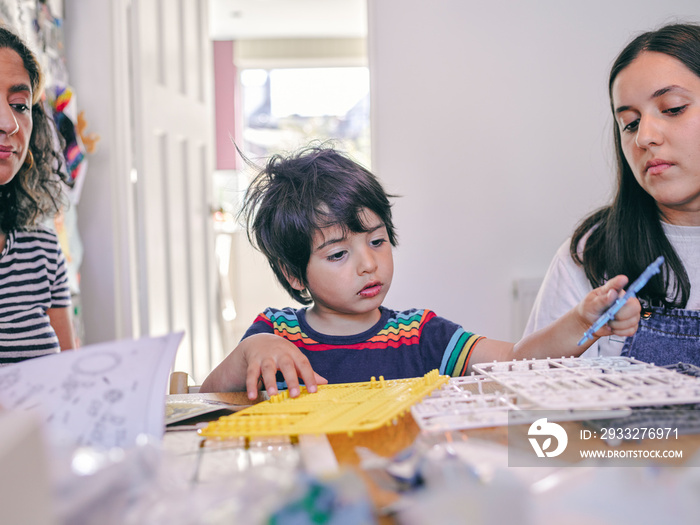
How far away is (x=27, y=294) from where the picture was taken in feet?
4.07

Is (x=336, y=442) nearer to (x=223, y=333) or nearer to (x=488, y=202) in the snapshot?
(x=488, y=202)

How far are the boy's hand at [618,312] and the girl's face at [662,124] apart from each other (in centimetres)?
39

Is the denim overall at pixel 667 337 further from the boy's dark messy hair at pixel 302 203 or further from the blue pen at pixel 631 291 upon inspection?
the boy's dark messy hair at pixel 302 203

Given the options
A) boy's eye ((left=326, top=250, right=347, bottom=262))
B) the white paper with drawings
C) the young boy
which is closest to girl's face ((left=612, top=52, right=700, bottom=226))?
the young boy

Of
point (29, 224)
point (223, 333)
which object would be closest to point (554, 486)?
point (29, 224)

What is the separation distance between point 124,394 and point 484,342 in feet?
2.32

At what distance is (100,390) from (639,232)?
3.14 feet

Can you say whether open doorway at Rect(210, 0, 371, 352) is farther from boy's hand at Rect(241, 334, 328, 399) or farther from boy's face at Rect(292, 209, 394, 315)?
boy's hand at Rect(241, 334, 328, 399)

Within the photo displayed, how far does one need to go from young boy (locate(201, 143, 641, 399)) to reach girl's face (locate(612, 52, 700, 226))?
0.37 m

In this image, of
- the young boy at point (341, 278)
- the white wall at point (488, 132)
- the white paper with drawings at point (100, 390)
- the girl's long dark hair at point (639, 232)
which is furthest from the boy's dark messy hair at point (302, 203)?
the white wall at point (488, 132)

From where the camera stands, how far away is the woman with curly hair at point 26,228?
1088 millimetres

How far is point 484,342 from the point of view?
0.98 meters

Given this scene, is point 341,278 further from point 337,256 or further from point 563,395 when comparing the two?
point 563,395

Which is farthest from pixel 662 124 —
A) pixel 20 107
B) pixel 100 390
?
pixel 20 107
